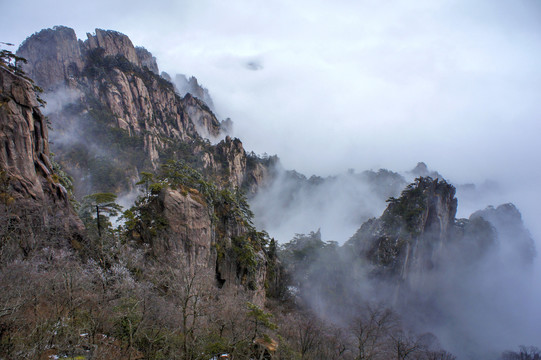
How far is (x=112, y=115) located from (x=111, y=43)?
42292 mm

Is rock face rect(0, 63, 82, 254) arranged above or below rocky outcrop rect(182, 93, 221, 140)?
below

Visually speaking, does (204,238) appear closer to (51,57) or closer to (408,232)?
(408,232)

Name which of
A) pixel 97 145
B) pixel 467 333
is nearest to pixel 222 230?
pixel 97 145

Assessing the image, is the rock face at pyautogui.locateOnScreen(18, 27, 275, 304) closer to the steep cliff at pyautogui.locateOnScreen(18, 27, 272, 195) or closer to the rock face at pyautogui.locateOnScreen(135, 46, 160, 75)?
the steep cliff at pyautogui.locateOnScreen(18, 27, 272, 195)

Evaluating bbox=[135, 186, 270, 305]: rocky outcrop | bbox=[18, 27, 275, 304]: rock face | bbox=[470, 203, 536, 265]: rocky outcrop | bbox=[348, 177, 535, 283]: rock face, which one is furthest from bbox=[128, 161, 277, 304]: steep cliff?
bbox=[470, 203, 536, 265]: rocky outcrop

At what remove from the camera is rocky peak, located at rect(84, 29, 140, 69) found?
4006 inches

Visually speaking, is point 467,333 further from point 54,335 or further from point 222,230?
point 54,335

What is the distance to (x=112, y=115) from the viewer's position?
8306 cm

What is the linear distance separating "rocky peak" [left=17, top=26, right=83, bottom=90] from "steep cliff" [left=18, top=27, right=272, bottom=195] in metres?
0.25

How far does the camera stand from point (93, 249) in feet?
77.0

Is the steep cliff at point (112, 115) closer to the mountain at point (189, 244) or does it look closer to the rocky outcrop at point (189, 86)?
the mountain at point (189, 244)

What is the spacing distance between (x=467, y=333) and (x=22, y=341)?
318 ft

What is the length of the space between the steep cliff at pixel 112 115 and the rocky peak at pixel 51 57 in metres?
0.25

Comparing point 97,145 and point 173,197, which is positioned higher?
point 97,145
